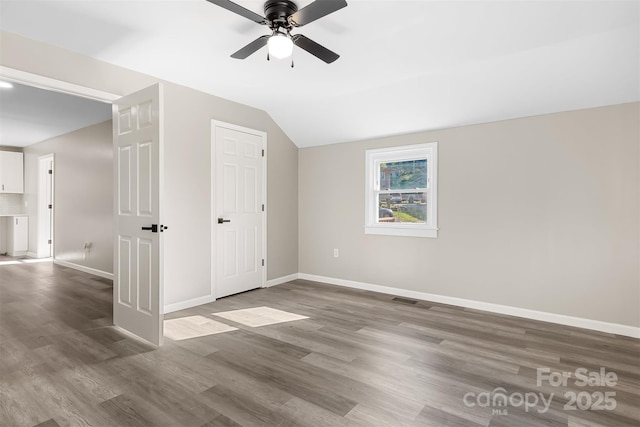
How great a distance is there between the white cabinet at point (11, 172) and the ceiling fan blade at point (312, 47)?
28.0 ft

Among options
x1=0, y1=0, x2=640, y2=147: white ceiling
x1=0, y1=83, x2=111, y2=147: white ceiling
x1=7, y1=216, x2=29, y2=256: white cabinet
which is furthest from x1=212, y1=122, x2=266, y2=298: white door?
x1=7, y1=216, x2=29, y2=256: white cabinet

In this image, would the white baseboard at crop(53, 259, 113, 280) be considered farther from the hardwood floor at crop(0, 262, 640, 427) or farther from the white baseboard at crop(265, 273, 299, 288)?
the white baseboard at crop(265, 273, 299, 288)

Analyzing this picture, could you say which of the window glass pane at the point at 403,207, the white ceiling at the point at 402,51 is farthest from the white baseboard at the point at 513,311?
the white ceiling at the point at 402,51

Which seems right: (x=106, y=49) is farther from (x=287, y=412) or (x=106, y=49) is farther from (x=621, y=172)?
(x=621, y=172)

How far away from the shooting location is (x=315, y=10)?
2016 mm

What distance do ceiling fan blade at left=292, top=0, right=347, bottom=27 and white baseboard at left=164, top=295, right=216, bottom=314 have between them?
121 inches

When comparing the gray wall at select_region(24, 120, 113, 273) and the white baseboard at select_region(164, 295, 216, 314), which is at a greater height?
the gray wall at select_region(24, 120, 113, 273)

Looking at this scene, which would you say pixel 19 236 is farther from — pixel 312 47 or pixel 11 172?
pixel 312 47

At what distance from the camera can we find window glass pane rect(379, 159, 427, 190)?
4371 mm

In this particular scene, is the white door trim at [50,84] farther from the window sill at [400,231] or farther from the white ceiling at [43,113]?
the window sill at [400,231]

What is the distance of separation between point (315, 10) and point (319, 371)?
93.4 inches

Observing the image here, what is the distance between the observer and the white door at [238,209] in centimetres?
421

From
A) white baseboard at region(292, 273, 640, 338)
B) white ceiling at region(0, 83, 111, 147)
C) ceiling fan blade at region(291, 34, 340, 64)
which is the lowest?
white baseboard at region(292, 273, 640, 338)

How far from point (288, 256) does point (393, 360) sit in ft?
9.71
